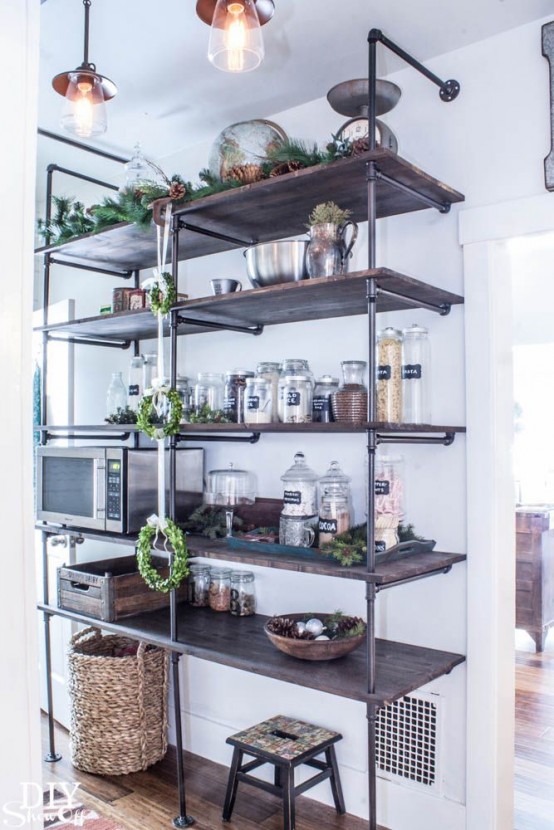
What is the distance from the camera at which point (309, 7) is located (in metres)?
2.04

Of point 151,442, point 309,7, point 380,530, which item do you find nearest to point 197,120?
point 309,7

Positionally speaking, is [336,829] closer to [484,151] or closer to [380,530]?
[380,530]

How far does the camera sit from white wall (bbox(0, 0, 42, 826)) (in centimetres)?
42

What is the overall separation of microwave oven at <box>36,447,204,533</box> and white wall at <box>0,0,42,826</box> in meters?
2.22

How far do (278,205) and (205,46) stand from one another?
1.85 ft

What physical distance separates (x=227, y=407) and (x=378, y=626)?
93cm

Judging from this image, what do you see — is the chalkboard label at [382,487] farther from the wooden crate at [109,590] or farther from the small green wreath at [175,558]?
the wooden crate at [109,590]

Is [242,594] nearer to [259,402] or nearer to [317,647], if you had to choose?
[317,647]

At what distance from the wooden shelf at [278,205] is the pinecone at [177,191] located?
0.04 metres

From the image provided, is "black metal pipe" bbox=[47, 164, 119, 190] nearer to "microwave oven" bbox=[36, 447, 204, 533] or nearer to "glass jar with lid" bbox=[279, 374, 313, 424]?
"microwave oven" bbox=[36, 447, 204, 533]

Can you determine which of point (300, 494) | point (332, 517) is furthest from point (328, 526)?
point (300, 494)

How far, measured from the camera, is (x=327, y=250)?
2076 mm

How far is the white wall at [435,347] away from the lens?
2139mm

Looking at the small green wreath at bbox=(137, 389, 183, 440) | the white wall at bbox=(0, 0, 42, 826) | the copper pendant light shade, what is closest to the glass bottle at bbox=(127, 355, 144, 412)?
the small green wreath at bbox=(137, 389, 183, 440)
